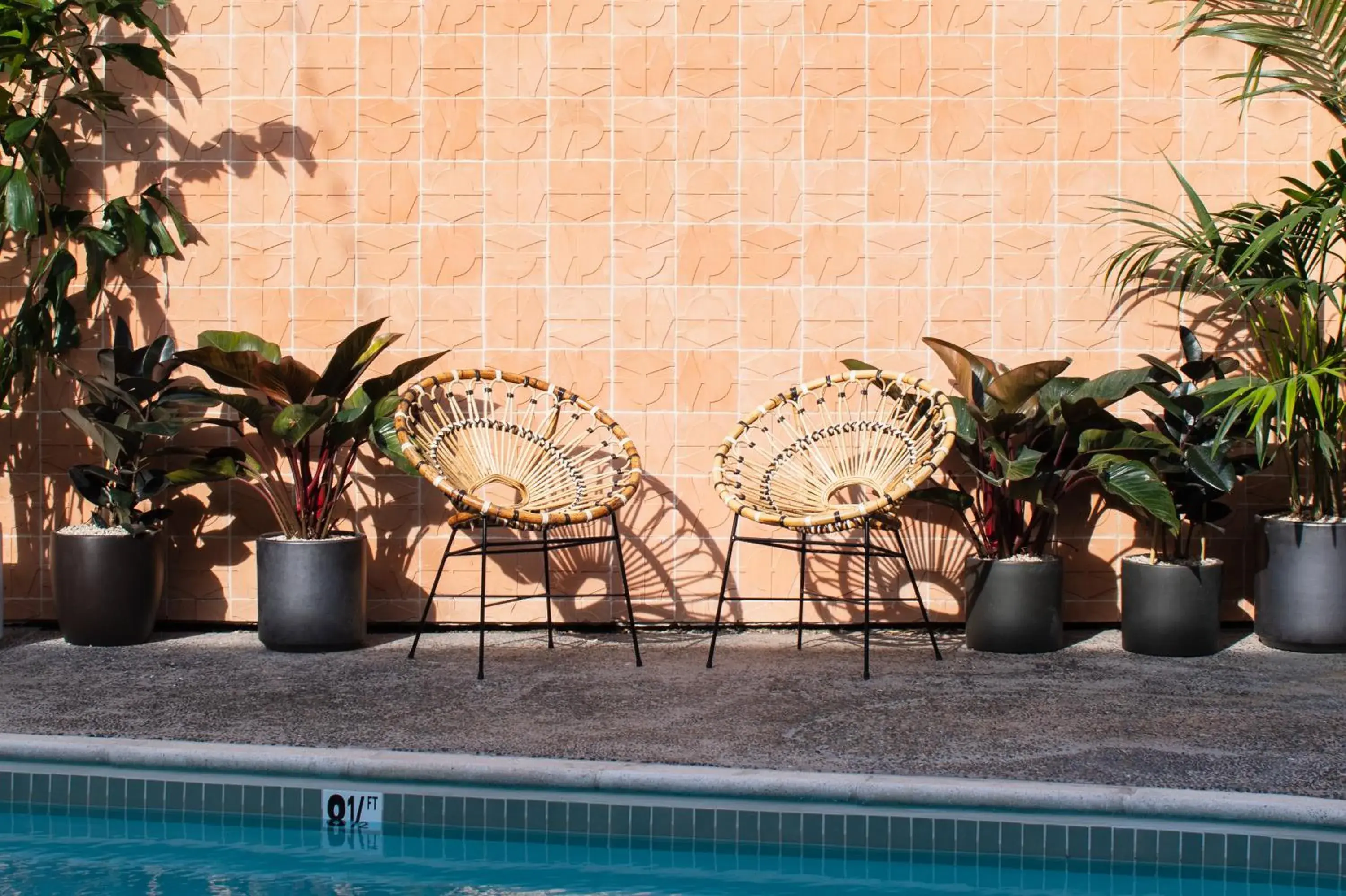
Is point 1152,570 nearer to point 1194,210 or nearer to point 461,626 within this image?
point 1194,210

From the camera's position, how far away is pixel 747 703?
397cm

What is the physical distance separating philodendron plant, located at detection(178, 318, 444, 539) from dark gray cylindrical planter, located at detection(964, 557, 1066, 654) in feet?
→ 6.13

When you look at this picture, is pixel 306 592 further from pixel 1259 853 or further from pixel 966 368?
pixel 1259 853

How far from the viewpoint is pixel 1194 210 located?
4973 mm

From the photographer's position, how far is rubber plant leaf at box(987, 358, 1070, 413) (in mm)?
4523

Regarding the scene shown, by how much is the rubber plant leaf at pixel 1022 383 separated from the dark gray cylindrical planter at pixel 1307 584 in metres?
0.89

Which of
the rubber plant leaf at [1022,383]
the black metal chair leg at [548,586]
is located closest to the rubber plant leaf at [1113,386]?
the rubber plant leaf at [1022,383]

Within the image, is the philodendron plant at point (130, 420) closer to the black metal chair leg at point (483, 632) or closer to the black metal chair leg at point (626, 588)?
the black metal chair leg at point (483, 632)

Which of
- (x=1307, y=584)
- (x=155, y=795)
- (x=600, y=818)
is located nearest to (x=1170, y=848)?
(x=600, y=818)

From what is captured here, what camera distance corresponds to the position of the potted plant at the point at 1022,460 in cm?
453

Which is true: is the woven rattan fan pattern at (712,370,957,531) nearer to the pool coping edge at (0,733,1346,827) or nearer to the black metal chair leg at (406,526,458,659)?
the black metal chair leg at (406,526,458,659)

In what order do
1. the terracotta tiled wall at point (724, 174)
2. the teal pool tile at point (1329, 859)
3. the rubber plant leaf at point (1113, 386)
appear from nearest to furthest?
the teal pool tile at point (1329, 859) → the rubber plant leaf at point (1113, 386) → the terracotta tiled wall at point (724, 174)

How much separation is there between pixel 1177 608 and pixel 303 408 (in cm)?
278

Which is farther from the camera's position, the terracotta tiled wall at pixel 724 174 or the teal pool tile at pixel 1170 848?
the terracotta tiled wall at pixel 724 174
